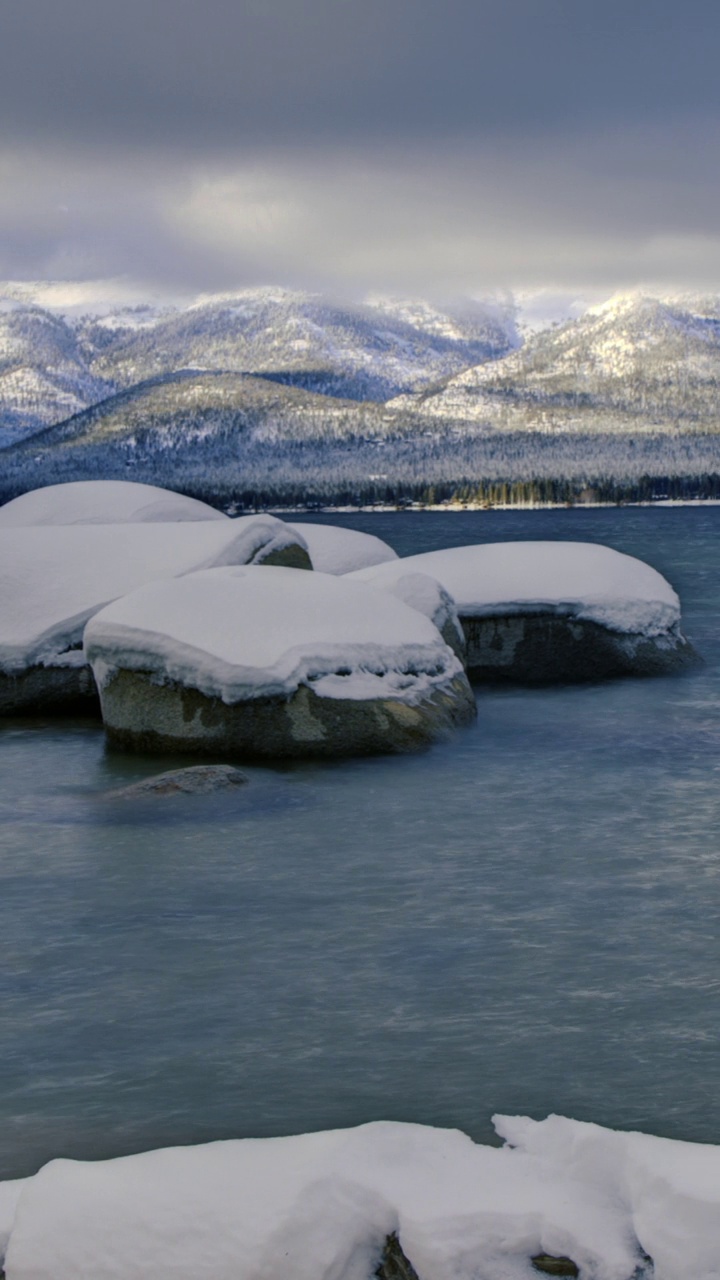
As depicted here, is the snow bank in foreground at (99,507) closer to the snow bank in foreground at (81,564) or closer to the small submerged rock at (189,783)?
the snow bank in foreground at (81,564)

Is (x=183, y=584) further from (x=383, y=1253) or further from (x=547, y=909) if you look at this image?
(x=383, y=1253)

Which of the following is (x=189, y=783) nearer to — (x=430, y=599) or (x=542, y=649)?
(x=430, y=599)

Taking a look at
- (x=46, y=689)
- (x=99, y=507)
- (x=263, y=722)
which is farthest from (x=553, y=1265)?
(x=99, y=507)

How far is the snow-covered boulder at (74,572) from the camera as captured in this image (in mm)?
19125

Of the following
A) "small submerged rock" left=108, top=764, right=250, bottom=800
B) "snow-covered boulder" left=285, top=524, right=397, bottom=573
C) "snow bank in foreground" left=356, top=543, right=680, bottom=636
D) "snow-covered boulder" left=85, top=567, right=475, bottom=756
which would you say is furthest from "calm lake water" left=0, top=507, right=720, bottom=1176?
"snow-covered boulder" left=285, top=524, right=397, bottom=573

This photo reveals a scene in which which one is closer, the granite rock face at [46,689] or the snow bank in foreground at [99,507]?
the granite rock face at [46,689]

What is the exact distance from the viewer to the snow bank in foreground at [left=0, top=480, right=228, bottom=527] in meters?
26.9

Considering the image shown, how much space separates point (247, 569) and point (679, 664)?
321 inches

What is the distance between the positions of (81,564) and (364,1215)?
16051mm

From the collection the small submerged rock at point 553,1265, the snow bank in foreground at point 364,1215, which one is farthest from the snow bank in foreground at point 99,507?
the small submerged rock at point 553,1265

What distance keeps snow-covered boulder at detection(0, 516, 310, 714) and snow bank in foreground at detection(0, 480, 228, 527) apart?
4.71 m

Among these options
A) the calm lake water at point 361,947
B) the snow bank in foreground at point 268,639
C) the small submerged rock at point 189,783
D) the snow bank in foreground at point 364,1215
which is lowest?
the calm lake water at point 361,947

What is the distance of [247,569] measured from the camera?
59.5ft

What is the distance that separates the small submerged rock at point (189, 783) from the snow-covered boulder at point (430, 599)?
4.96m
